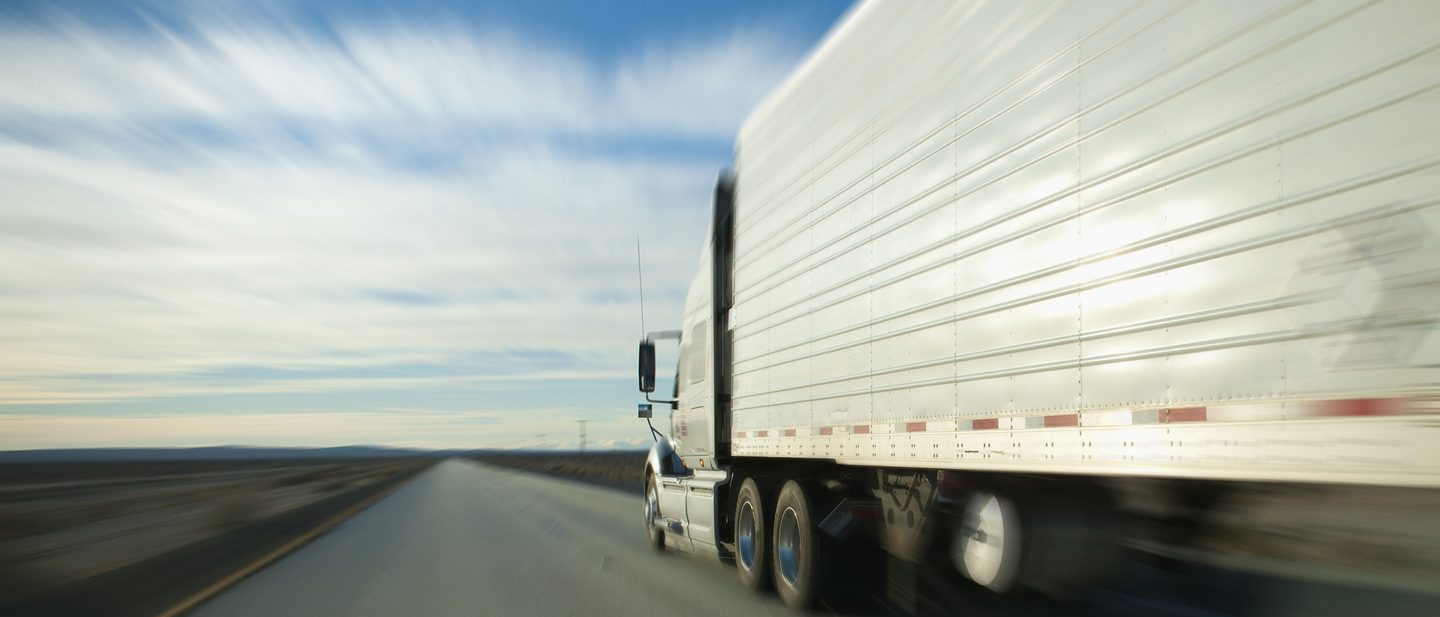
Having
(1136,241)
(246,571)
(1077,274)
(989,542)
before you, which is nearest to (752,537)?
(989,542)

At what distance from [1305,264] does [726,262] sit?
7656 mm

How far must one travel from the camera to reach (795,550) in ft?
27.1

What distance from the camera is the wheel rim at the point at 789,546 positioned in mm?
8172

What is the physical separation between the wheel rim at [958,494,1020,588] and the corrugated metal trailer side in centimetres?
49

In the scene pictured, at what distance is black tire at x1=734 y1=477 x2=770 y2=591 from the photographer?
891 centimetres

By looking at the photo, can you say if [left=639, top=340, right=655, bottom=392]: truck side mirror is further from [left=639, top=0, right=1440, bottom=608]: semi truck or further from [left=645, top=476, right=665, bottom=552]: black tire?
[left=639, top=0, right=1440, bottom=608]: semi truck

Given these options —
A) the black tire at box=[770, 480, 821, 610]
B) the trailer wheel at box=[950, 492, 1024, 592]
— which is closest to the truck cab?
the black tire at box=[770, 480, 821, 610]

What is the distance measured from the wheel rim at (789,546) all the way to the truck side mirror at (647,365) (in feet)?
17.3

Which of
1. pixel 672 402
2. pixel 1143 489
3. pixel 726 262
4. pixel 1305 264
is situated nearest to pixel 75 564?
pixel 672 402

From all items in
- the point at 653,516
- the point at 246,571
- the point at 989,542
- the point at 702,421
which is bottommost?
the point at 246,571

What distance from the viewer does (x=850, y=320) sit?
7.36 m

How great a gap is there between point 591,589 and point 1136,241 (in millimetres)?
6471

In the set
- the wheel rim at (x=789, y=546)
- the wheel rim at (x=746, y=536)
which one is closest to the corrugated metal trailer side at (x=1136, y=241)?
the wheel rim at (x=789, y=546)

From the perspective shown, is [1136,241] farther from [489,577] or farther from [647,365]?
[647,365]
